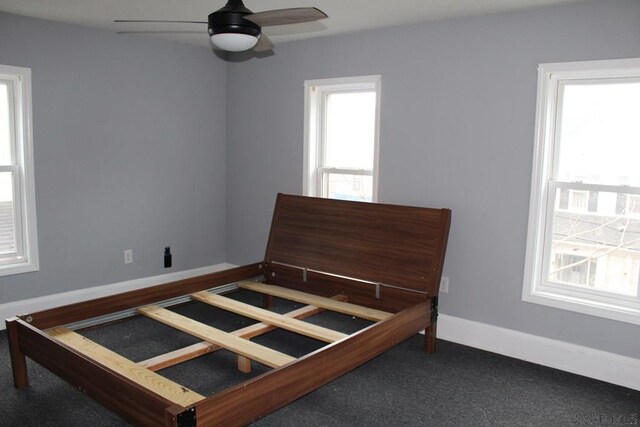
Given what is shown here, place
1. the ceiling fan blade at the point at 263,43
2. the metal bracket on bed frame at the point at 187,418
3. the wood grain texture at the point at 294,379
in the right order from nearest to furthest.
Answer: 1. the metal bracket on bed frame at the point at 187,418
2. the wood grain texture at the point at 294,379
3. the ceiling fan blade at the point at 263,43

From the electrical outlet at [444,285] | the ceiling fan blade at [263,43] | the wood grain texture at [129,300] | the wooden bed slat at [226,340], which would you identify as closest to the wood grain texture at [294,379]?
the wooden bed slat at [226,340]

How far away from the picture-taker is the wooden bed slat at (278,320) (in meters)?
2.95

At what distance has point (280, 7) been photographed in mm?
3395

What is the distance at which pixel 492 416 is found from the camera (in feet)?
8.96

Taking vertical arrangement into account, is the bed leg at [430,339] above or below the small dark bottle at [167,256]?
below

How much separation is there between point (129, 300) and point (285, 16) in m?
2.00

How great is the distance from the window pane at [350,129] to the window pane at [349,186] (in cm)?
9

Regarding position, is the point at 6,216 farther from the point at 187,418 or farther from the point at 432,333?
the point at 432,333

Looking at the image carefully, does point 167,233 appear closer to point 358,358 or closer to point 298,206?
point 298,206

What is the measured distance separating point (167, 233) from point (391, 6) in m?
2.85

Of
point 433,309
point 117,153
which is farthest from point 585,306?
point 117,153

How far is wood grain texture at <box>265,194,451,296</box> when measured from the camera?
3.52 meters

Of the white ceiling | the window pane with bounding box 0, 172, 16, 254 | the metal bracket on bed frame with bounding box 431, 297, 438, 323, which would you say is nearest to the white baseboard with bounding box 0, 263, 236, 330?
the window pane with bounding box 0, 172, 16, 254

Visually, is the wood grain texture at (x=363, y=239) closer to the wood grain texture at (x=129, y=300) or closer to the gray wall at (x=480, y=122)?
the gray wall at (x=480, y=122)
